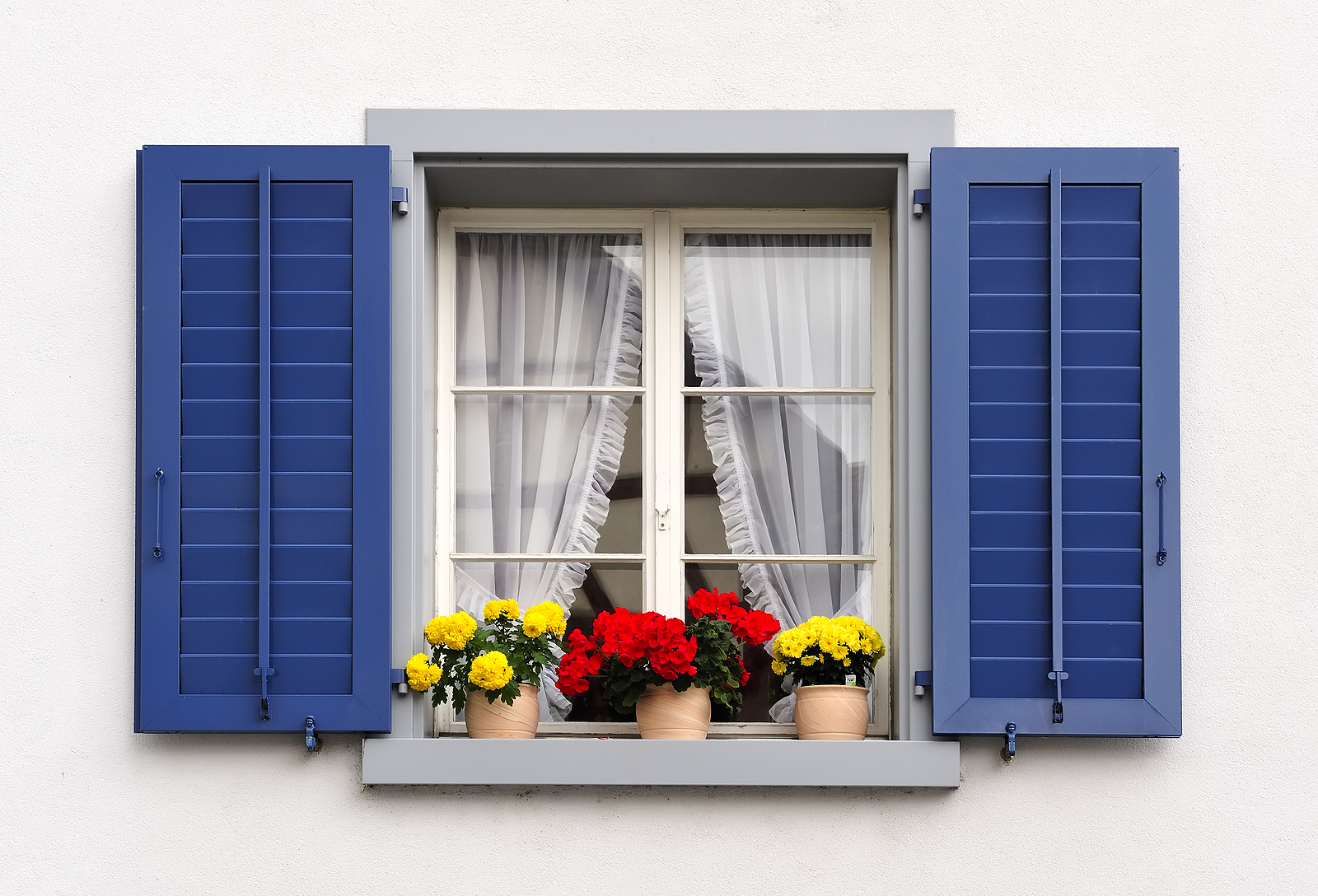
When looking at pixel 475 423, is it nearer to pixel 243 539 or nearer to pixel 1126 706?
pixel 243 539

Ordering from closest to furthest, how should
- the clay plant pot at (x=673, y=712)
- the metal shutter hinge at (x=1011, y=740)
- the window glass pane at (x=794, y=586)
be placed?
1. the metal shutter hinge at (x=1011, y=740)
2. the clay plant pot at (x=673, y=712)
3. the window glass pane at (x=794, y=586)

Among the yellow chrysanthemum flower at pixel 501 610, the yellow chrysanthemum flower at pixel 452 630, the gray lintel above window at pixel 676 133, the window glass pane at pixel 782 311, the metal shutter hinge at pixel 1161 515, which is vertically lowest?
the yellow chrysanthemum flower at pixel 452 630

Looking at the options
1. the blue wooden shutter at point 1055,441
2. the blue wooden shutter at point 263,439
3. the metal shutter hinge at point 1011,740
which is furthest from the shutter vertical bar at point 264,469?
the metal shutter hinge at point 1011,740

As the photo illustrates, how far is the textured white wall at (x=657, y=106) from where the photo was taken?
2902 millimetres

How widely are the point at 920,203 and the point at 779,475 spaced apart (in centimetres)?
82

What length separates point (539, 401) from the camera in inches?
130

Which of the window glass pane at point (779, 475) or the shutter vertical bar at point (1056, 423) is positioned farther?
the window glass pane at point (779, 475)

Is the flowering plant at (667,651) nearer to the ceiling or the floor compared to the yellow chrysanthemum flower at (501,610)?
nearer to the floor

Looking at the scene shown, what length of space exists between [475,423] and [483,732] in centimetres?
86

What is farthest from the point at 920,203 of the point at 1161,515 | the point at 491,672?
the point at 491,672

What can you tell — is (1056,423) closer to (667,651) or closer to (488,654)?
(667,651)

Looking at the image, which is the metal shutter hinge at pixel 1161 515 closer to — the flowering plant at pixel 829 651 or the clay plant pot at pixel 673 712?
the flowering plant at pixel 829 651

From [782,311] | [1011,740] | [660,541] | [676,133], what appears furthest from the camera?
[782,311]

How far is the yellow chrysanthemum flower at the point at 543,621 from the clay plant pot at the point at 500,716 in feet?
0.50
